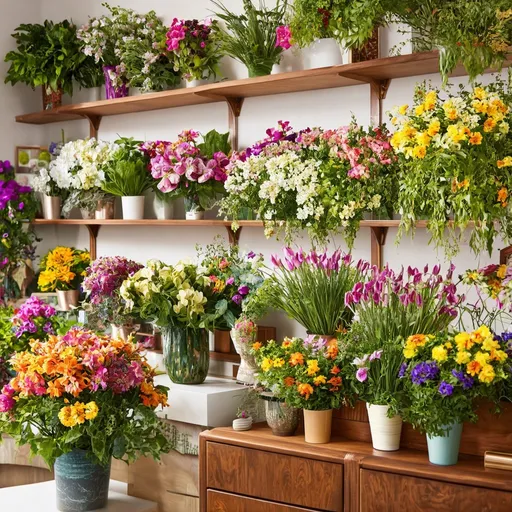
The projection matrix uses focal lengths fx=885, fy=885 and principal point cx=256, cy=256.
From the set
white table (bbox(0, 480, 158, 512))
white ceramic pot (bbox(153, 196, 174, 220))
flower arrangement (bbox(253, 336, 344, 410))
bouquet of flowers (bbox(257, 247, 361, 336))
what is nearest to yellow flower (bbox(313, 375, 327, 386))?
flower arrangement (bbox(253, 336, 344, 410))

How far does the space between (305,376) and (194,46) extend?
6.01 ft

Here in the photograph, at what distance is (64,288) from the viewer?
4.58 meters

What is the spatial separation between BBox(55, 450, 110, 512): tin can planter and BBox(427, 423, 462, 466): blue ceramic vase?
115 cm

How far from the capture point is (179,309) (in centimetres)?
342

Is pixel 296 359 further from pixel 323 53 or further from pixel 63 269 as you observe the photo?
pixel 63 269

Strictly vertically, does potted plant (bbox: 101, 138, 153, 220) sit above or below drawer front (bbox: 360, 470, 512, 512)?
above

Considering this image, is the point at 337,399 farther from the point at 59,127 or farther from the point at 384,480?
the point at 59,127

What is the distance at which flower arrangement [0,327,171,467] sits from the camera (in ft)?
9.55

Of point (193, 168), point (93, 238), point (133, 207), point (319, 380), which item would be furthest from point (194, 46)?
point (319, 380)

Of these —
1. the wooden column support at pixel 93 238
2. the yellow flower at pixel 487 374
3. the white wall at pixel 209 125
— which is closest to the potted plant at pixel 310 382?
the yellow flower at pixel 487 374

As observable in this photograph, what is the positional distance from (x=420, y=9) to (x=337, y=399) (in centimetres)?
138

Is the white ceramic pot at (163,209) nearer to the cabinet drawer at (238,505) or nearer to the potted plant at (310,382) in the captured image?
the potted plant at (310,382)

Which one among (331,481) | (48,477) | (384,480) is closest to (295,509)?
(331,481)

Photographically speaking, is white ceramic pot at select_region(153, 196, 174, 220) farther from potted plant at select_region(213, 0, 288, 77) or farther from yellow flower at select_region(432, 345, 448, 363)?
yellow flower at select_region(432, 345, 448, 363)
